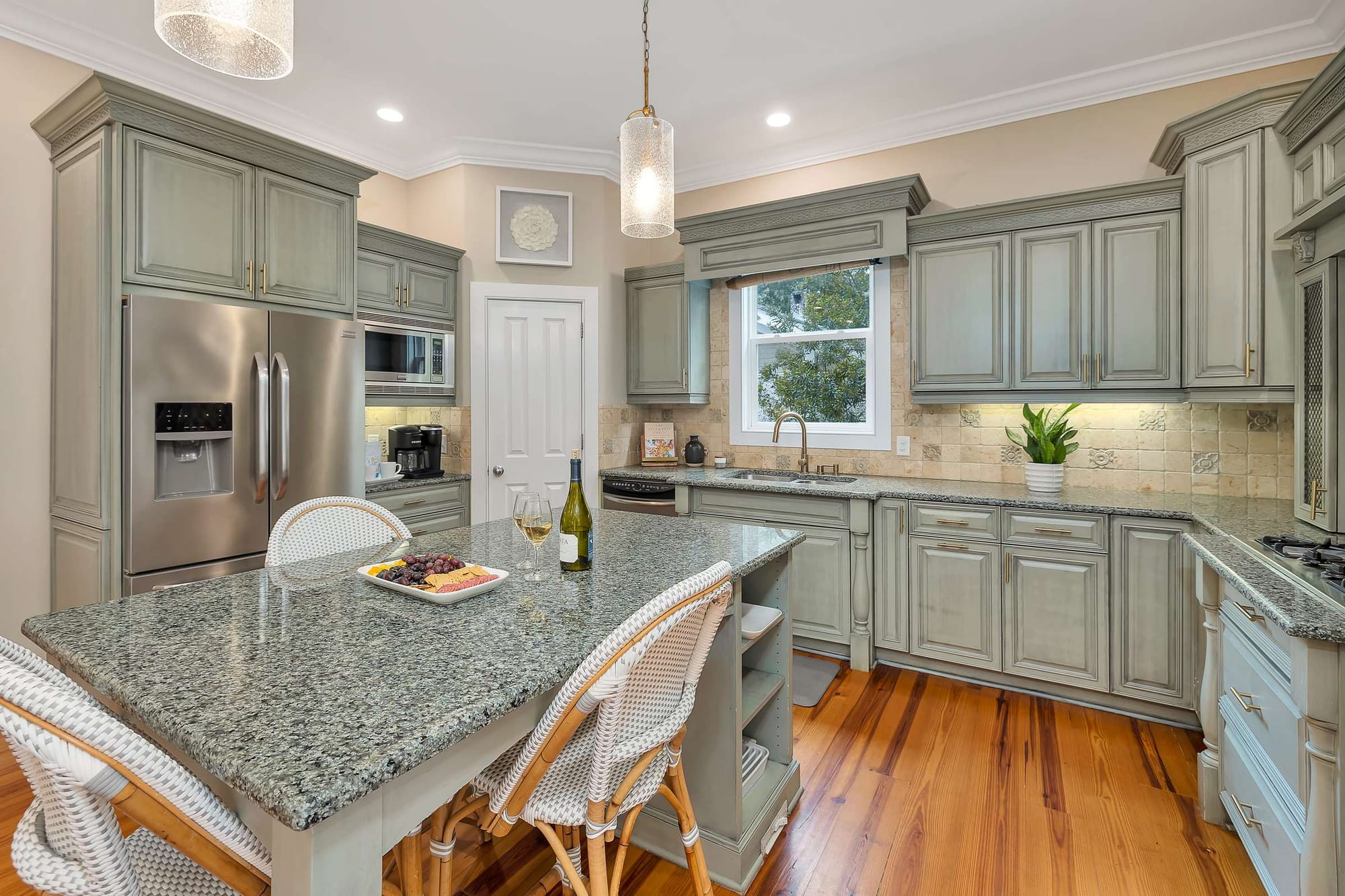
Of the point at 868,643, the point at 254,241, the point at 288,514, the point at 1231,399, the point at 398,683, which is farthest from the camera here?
the point at 868,643

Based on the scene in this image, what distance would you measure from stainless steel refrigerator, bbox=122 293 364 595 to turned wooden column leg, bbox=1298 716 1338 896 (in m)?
3.41

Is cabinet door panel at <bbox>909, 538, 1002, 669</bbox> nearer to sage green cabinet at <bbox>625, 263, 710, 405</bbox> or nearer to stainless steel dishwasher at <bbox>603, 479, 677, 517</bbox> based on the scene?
stainless steel dishwasher at <bbox>603, 479, 677, 517</bbox>

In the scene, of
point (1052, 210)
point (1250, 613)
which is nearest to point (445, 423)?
point (1052, 210)

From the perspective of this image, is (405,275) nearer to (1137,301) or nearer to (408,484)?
(408,484)

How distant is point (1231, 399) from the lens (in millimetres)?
2520

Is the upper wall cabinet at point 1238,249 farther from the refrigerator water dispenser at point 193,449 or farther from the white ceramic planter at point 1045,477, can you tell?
the refrigerator water dispenser at point 193,449

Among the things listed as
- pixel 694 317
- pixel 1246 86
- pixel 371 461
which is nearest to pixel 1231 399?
pixel 1246 86

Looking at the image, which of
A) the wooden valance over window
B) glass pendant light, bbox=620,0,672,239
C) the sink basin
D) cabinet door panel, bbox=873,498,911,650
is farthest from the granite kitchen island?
the wooden valance over window

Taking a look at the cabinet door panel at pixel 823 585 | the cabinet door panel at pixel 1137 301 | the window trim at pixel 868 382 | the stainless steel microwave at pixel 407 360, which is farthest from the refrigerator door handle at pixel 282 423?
the cabinet door panel at pixel 1137 301

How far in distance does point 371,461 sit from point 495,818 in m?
2.86

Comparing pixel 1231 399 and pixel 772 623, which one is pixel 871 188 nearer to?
pixel 1231 399

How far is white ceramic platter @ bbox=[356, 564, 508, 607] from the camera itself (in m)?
1.36

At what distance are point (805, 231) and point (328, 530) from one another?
2831 mm

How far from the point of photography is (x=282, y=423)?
9.12ft
